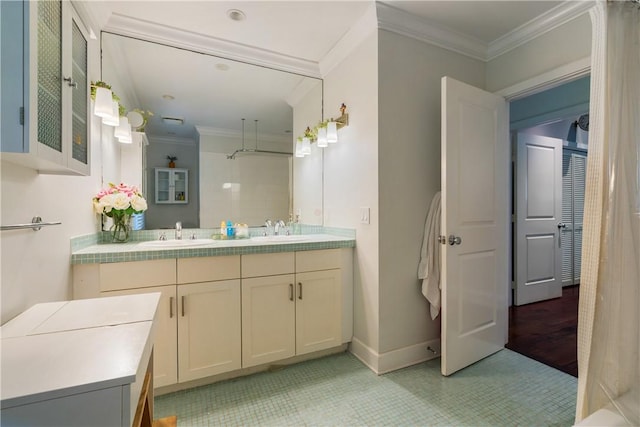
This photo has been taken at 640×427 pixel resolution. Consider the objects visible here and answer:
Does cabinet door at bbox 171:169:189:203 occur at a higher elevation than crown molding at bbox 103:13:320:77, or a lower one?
lower

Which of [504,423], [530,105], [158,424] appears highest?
[530,105]

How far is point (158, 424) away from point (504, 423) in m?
1.75

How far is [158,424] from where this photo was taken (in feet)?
4.52

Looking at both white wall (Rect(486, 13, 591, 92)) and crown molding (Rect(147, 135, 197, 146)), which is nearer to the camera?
white wall (Rect(486, 13, 591, 92))

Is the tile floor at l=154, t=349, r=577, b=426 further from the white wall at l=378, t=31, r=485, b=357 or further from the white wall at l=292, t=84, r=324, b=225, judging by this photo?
the white wall at l=292, t=84, r=324, b=225

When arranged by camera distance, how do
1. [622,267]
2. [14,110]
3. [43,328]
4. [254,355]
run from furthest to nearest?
[254,355], [622,267], [43,328], [14,110]

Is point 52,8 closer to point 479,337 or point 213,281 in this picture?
point 213,281

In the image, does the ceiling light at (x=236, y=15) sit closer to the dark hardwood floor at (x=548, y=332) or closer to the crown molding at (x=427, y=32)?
the crown molding at (x=427, y=32)

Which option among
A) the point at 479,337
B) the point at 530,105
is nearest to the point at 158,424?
the point at 479,337

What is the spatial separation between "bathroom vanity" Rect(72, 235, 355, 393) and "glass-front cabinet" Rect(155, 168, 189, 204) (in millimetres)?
494

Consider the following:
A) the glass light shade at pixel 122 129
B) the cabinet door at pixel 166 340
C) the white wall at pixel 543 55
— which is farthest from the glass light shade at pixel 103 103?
the white wall at pixel 543 55

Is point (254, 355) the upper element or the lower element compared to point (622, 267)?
lower

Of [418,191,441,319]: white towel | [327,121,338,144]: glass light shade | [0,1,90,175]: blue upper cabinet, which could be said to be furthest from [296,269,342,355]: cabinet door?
[0,1,90,175]: blue upper cabinet

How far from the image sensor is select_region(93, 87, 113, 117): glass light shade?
1.73m
